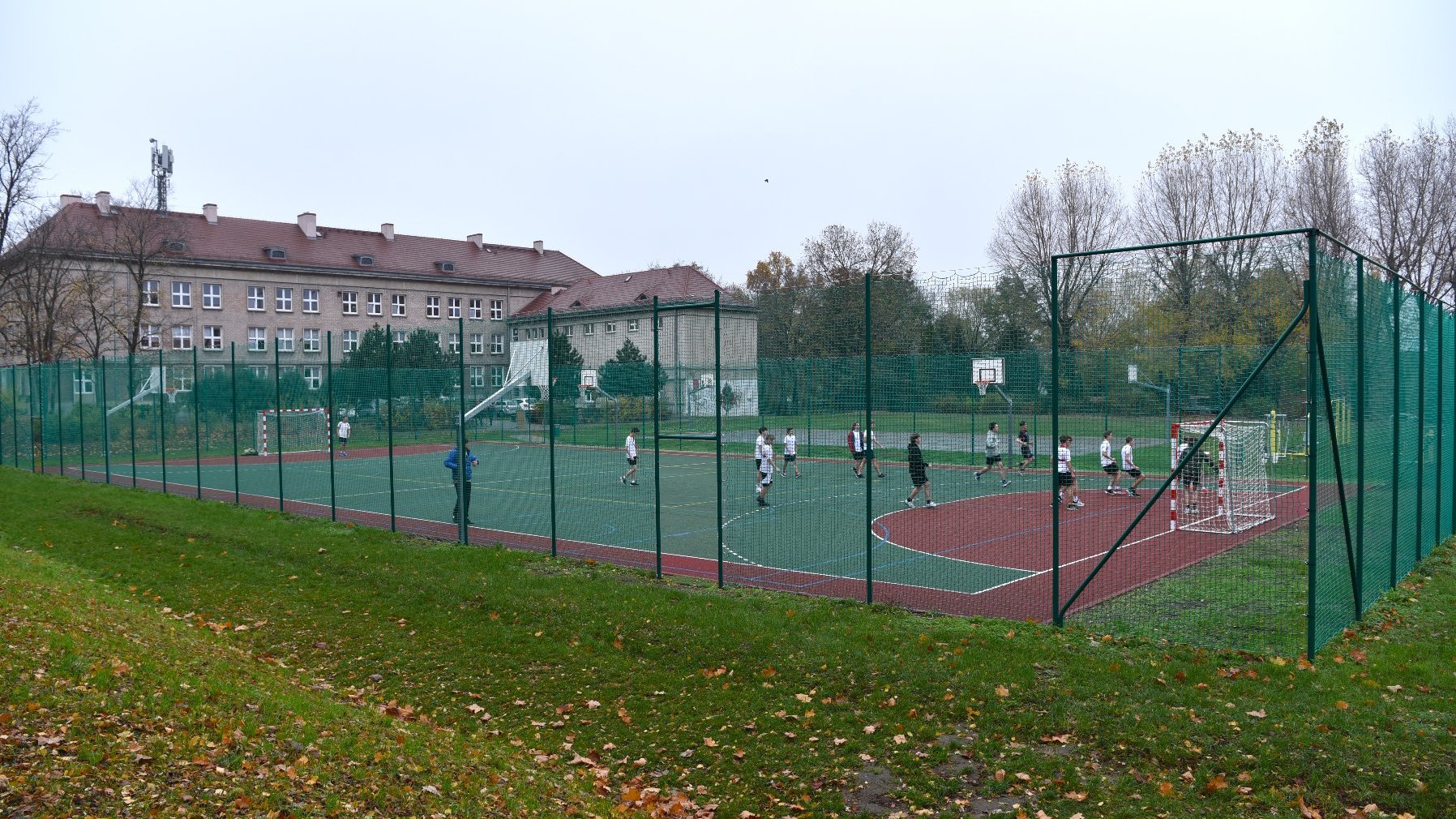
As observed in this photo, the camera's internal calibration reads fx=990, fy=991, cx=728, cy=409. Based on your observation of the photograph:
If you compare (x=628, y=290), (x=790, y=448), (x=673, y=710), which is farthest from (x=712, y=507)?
(x=628, y=290)

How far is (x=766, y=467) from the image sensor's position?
19.6 m

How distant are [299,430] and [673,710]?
22.9 m

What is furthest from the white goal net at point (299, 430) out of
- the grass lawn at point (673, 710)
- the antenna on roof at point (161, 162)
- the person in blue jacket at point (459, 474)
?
the antenna on roof at point (161, 162)

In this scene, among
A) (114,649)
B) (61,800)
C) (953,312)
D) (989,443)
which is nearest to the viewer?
(61,800)

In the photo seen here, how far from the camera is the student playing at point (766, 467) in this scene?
1630 cm

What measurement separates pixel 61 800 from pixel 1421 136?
162 ft

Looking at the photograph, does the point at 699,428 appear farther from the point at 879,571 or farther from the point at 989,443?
the point at 989,443

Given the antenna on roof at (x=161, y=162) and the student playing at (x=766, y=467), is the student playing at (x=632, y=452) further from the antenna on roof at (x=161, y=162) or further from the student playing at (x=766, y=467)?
the antenna on roof at (x=161, y=162)

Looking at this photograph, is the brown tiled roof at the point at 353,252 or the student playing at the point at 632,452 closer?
the student playing at the point at 632,452

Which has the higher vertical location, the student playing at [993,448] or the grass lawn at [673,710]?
the student playing at [993,448]

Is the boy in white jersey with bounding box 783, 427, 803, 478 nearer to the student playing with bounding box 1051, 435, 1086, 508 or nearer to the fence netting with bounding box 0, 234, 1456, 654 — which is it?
the fence netting with bounding box 0, 234, 1456, 654

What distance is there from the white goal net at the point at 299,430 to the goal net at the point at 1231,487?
2008cm

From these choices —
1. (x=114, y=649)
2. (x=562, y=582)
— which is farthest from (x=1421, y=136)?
(x=114, y=649)

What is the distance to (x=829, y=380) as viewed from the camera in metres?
12.2
